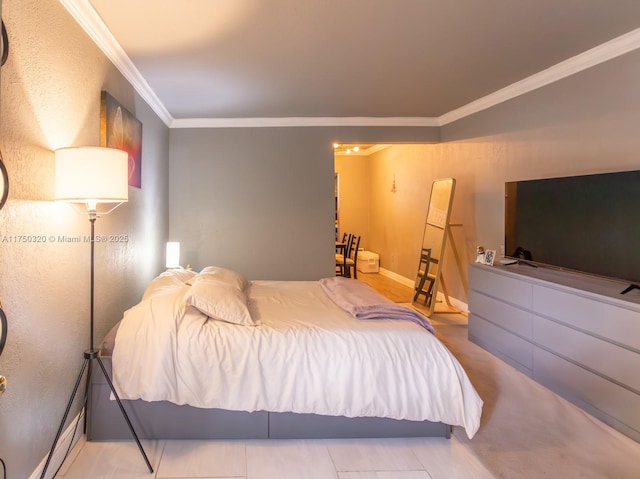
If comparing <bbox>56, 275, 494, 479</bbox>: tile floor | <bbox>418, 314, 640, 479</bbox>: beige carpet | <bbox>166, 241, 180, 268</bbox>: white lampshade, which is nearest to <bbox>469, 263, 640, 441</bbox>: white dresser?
<bbox>418, 314, 640, 479</bbox>: beige carpet

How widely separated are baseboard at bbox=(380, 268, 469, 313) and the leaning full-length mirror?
305 mm

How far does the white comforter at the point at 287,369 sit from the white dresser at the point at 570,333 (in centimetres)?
92

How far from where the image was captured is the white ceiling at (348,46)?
2090 mm

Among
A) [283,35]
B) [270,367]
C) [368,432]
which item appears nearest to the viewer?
[270,367]

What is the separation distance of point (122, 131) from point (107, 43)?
0.55 m

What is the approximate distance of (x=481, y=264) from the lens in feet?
11.2

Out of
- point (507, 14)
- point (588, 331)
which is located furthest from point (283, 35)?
point (588, 331)

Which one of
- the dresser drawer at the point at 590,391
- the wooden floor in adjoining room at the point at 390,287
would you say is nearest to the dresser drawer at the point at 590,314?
the dresser drawer at the point at 590,391

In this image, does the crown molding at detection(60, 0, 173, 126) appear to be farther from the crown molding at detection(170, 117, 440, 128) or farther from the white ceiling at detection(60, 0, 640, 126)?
the crown molding at detection(170, 117, 440, 128)

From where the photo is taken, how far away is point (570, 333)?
2.43 meters

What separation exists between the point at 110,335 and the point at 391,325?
1608 millimetres

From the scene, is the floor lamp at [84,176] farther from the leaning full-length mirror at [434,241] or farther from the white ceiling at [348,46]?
the leaning full-length mirror at [434,241]

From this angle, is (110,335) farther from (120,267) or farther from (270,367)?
(270,367)

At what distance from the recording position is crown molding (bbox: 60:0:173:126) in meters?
1.94
